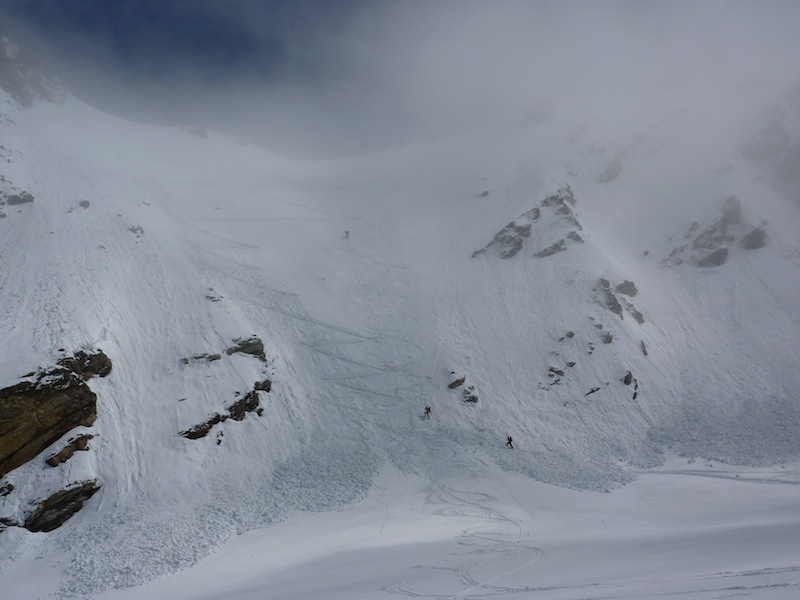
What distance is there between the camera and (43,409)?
19906 millimetres

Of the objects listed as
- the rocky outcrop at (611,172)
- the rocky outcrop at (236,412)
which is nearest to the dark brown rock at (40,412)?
the rocky outcrop at (236,412)

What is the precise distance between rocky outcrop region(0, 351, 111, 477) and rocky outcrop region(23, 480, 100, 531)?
7.70 ft

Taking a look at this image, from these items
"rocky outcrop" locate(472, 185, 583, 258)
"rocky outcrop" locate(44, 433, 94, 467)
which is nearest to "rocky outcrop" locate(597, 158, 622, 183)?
"rocky outcrop" locate(472, 185, 583, 258)

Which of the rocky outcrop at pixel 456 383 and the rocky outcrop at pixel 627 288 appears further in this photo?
the rocky outcrop at pixel 627 288

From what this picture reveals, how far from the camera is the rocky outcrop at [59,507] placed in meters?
18.0

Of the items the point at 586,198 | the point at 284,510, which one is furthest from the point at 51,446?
the point at 586,198

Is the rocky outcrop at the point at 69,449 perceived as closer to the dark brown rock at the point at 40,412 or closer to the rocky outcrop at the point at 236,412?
the dark brown rock at the point at 40,412

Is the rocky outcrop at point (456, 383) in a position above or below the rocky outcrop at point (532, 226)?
below

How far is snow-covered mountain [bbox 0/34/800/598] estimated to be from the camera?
68.4 feet

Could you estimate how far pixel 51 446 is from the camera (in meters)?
19.8

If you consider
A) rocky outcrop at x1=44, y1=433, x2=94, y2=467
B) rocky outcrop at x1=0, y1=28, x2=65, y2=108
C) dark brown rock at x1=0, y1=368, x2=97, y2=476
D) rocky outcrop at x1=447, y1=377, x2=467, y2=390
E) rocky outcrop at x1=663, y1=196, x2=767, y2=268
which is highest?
rocky outcrop at x1=0, y1=28, x2=65, y2=108

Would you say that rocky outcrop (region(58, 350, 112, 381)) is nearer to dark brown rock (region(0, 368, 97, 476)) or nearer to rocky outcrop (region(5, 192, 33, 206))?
dark brown rock (region(0, 368, 97, 476))

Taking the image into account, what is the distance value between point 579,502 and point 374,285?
86.0ft

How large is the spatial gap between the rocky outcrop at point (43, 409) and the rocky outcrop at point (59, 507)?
7.70 ft
